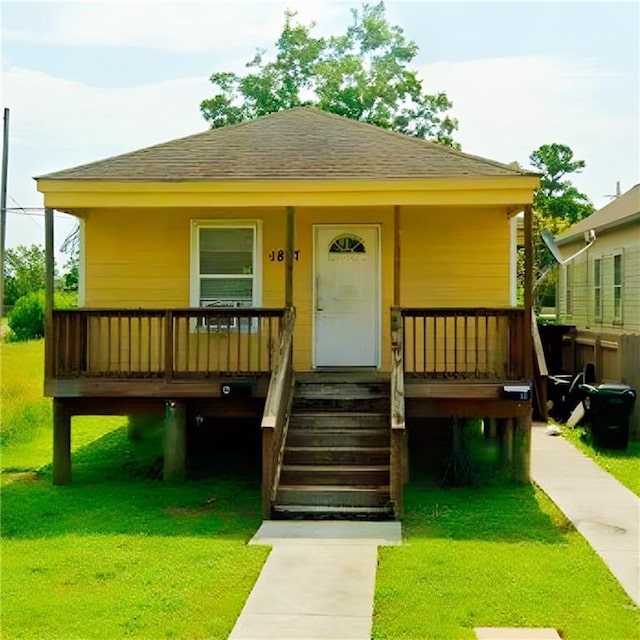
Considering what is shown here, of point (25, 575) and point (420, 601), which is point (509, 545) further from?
point (25, 575)

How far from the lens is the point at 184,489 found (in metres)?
10.1

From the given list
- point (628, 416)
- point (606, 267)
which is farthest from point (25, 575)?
point (606, 267)

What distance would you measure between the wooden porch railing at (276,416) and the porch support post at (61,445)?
9.39 feet

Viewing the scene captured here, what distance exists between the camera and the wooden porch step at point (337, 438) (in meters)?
9.62

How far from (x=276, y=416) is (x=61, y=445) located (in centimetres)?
325

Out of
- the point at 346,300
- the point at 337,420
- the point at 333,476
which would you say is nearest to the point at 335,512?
the point at 333,476

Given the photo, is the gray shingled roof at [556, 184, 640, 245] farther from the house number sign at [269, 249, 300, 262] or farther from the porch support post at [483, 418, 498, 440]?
the house number sign at [269, 249, 300, 262]

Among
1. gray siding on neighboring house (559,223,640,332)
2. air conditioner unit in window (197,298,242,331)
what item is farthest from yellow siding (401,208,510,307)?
gray siding on neighboring house (559,223,640,332)

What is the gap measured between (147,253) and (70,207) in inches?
63.9

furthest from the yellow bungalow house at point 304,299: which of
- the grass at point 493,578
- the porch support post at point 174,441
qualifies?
the grass at point 493,578

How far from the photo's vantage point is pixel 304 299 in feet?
38.6

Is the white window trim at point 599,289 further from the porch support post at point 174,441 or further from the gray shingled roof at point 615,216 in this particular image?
the porch support post at point 174,441

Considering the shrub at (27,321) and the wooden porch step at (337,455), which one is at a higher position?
the shrub at (27,321)

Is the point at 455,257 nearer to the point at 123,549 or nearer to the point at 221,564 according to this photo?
the point at 221,564
